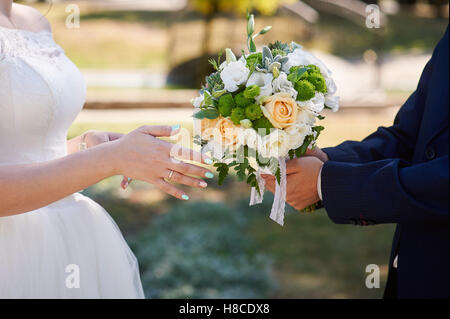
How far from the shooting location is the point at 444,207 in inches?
81.2

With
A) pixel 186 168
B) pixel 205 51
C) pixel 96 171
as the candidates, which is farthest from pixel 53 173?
pixel 205 51

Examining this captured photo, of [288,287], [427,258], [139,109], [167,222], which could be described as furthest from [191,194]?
[427,258]

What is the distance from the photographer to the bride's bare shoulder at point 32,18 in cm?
289

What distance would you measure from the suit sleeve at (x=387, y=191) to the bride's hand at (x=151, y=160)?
0.56 metres

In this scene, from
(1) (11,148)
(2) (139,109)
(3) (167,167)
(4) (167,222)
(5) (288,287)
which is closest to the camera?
(3) (167,167)

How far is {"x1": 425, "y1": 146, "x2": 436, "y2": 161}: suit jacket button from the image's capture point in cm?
215

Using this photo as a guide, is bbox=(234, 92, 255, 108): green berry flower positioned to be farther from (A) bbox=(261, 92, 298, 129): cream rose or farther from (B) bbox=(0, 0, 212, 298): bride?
(B) bbox=(0, 0, 212, 298): bride

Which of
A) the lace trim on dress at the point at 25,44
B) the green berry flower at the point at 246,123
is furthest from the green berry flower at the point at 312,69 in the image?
the lace trim on dress at the point at 25,44

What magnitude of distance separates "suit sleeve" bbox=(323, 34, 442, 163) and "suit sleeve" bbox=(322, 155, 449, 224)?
1.14ft

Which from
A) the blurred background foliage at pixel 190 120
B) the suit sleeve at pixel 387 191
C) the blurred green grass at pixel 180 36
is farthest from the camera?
the blurred green grass at pixel 180 36

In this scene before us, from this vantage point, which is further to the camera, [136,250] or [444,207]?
[136,250]

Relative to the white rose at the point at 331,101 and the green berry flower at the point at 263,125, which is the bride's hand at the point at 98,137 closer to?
the green berry flower at the point at 263,125

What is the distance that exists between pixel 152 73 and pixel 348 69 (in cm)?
535
